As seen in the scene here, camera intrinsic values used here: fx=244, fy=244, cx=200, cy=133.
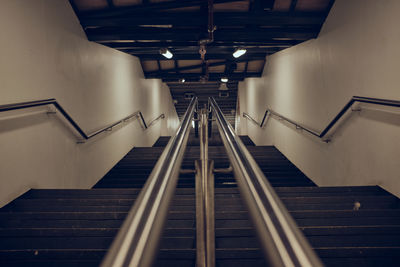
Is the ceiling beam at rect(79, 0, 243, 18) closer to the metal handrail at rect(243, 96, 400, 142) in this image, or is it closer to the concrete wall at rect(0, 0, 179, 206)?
the concrete wall at rect(0, 0, 179, 206)

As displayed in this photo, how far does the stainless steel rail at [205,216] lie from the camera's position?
1.31 metres

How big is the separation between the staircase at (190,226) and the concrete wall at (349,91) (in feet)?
1.50

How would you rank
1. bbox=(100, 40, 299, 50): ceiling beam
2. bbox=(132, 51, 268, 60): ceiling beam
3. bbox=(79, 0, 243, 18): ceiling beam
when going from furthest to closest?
bbox=(132, 51, 268, 60): ceiling beam < bbox=(100, 40, 299, 50): ceiling beam < bbox=(79, 0, 243, 18): ceiling beam

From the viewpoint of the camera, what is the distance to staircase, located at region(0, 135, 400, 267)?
5.29 feet

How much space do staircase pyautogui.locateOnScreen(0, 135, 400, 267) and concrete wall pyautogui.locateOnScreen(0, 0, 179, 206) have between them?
1.36 feet

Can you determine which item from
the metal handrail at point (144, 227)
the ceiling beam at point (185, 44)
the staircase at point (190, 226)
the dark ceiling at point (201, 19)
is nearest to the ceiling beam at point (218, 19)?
the dark ceiling at point (201, 19)

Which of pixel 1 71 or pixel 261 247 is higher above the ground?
pixel 1 71

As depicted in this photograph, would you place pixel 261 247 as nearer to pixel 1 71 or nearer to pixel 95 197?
pixel 95 197

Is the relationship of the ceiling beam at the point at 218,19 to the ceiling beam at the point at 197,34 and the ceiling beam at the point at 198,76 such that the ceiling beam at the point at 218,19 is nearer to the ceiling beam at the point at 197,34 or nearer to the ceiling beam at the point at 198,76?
the ceiling beam at the point at 197,34

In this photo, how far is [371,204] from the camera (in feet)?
7.61

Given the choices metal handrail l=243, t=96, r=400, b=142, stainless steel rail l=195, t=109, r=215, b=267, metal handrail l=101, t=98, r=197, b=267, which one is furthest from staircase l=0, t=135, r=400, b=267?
metal handrail l=243, t=96, r=400, b=142

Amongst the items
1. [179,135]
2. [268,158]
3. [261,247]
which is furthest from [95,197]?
[268,158]

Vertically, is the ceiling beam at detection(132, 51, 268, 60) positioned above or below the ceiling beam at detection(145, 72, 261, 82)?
above

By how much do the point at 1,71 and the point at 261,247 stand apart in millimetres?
2712
